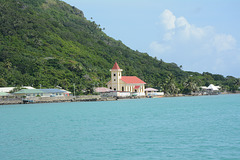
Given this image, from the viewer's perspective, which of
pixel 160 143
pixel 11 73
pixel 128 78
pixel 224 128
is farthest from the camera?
pixel 128 78

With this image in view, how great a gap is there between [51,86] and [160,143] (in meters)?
83.6

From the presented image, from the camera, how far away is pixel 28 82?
108688mm

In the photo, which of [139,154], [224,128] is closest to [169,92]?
[224,128]

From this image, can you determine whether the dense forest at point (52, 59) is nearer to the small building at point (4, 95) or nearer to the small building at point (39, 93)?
the small building at point (39, 93)

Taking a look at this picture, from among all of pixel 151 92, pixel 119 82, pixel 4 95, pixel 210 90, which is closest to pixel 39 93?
pixel 4 95

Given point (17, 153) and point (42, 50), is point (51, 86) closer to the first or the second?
point (42, 50)

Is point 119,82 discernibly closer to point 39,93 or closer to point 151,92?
point 151,92

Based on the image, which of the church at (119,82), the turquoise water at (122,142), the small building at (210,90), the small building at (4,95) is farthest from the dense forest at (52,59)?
the turquoise water at (122,142)

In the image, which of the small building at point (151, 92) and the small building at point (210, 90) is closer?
Result: the small building at point (151, 92)

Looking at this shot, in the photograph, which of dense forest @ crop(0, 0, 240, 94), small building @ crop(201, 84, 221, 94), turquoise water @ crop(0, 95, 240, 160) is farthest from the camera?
small building @ crop(201, 84, 221, 94)

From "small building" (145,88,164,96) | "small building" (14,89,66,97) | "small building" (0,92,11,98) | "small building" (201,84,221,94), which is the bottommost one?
"small building" (0,92,11,98)

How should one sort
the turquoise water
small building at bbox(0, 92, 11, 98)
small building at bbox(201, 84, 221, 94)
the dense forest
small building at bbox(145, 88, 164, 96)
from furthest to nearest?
small building at bbox(201, 84, 221, 94) → small building at bbox(145, 88, 164, 96) → the dense forest → small building at bbox(0, 92, 11, 98) → the turquoise water

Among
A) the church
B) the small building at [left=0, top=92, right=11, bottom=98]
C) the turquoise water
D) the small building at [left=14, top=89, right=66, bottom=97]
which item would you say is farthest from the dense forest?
the turquoise water

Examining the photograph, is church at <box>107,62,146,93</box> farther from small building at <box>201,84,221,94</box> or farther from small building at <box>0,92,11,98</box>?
small building at <box>201,84,221,94</box>
